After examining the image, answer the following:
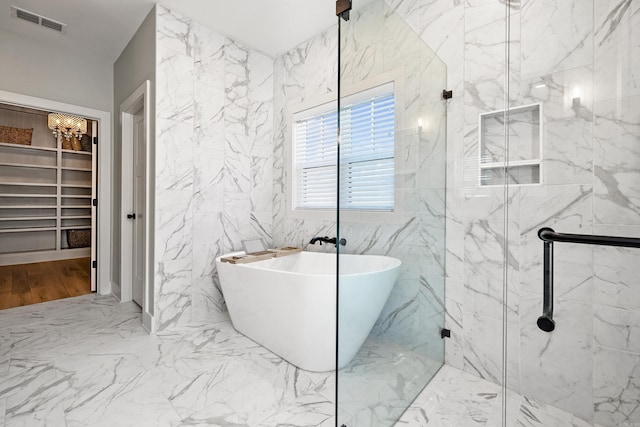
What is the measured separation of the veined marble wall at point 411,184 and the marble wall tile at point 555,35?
1.54ft

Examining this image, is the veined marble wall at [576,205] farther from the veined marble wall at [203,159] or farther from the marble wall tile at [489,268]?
the veined marble wall at [203,159]

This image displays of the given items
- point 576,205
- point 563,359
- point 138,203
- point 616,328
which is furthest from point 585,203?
point 138,203

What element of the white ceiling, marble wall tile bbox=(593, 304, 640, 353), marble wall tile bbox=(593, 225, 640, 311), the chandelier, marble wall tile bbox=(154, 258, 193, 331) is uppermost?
the white ceiling

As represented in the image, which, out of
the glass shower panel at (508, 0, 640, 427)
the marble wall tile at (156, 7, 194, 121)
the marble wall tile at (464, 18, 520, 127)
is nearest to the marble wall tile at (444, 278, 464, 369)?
the glass shower panel at (508, 0, 640, 427)

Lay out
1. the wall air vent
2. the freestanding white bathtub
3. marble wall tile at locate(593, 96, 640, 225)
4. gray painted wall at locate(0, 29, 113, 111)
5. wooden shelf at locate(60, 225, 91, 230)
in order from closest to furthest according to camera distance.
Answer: marble wall tile at locate(593, 96, 640, 225) < the freestanding white bathtub < the wall air vent < gray painted wall at locate(0, 29, 113, 111) < wooden shelf at locate(60, 225, 91, 230)

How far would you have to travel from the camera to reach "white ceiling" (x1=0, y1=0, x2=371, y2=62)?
2.44m

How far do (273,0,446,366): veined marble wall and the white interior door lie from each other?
2.63 metres

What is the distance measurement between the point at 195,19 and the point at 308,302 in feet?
8.75

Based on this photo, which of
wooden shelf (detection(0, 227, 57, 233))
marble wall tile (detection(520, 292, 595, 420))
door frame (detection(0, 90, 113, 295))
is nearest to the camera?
marble wall tile (detection(520, 292, 595, 420))

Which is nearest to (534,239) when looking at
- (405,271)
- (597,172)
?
(597,172)

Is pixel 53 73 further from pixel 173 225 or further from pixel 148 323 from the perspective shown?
pixel 148 323

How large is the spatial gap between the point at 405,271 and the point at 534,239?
56 cm

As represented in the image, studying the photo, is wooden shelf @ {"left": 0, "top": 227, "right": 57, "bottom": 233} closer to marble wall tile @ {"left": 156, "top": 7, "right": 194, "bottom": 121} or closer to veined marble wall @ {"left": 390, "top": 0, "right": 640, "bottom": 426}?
marble wall tile @ {"left": 156, "top": 7, "right": 194, "bottom": 121}

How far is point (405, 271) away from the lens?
145 cm
